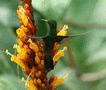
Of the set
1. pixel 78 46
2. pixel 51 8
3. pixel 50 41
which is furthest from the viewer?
pixel 78 46

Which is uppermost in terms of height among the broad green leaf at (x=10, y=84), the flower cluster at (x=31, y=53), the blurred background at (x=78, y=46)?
the flower cluster at (x=31, y=53)

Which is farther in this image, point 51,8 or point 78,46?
point 78,46

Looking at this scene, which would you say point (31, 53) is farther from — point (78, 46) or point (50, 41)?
point (78, 46)

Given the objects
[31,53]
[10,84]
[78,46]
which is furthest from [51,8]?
[78,46]

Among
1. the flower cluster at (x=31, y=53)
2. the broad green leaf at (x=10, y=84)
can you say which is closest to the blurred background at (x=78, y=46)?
the broad green leaf at (x=10, y=84)

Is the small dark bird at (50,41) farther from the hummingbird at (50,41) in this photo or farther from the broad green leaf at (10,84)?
the broad green leaf at (10,84)

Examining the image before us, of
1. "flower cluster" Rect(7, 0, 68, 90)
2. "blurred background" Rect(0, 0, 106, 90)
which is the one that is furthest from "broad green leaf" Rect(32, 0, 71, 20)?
"blurred background" Rect(0, 0, 106, 90)
